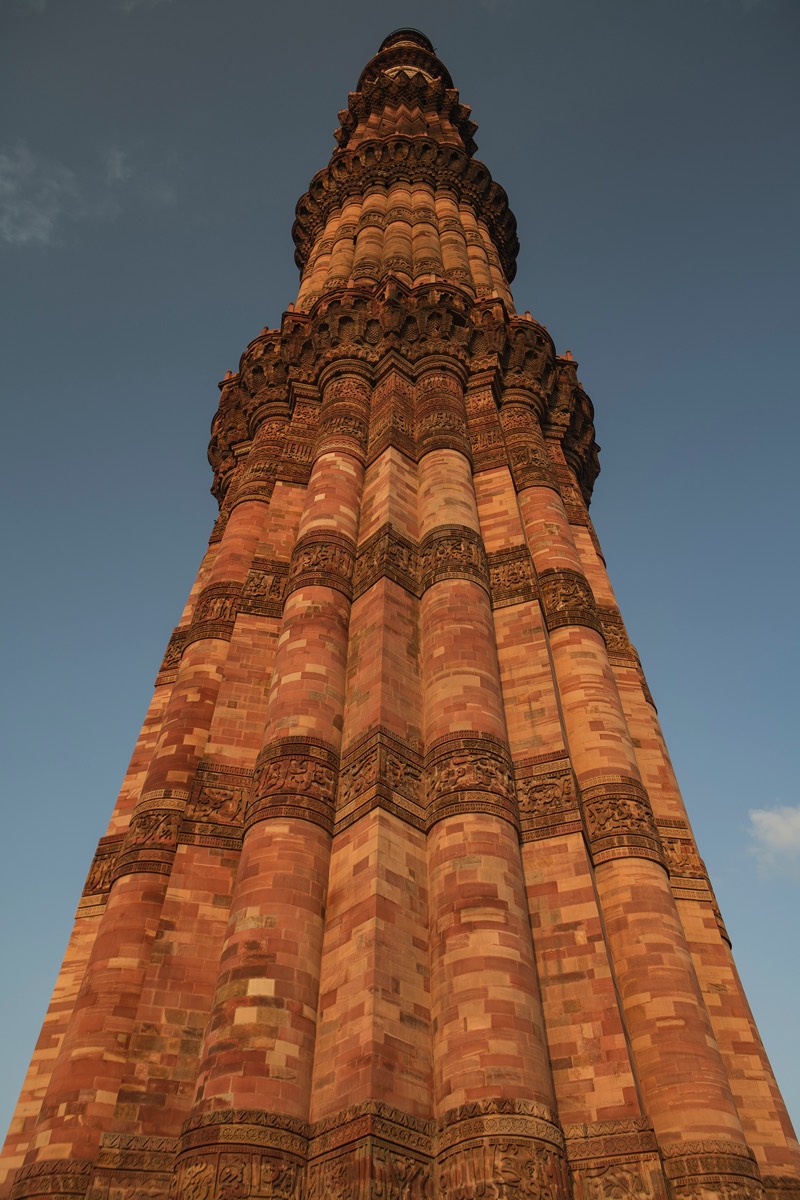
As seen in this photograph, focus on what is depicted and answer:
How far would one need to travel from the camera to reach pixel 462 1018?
25.3 ft

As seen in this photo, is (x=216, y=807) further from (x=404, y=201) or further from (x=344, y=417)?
(x=404, y=201)

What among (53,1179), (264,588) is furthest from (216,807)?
(264,588)

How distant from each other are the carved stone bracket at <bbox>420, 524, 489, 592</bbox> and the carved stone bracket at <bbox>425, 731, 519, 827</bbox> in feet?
9.42

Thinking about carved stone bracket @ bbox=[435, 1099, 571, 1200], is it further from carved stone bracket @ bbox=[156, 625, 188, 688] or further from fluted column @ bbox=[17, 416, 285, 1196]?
carved stone bracket @ bbox=[156, 625, 188, 688]

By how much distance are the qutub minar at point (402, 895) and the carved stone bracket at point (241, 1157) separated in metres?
0.02

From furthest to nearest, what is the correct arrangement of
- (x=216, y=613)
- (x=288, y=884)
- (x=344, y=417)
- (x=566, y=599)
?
(x=344, y=417)
(x=216, y=613)
(x=566, y=599)
(x=288, y=884)

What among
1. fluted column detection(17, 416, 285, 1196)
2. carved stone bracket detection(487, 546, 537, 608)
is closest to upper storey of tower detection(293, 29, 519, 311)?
carved stone bracket detection(487, 546, 537, 608)

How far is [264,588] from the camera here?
1391 cm

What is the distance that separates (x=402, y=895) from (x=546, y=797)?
2.31m

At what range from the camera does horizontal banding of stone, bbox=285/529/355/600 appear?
12.7m

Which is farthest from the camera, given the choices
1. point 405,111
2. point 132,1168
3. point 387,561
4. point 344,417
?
point 405,111

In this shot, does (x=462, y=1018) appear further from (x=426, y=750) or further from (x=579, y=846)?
(x=426, y=750)

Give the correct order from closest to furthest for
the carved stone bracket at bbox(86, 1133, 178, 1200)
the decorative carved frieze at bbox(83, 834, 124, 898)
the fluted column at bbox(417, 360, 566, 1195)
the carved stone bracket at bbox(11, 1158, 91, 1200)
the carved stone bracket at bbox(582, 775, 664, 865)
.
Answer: the fluted column at bbox(417, 360, 566, 1195), the carved stone bracket at bbox(86, 1133, 178, 1200), the carved stone bracket at bbox(11, 1158, 91, 1200), the carved stone bracket at bbox(582, 775, 664, 865), the decorative carved frieze at bbox(83, 834, 124, 898)

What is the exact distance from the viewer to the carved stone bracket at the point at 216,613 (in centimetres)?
1352
